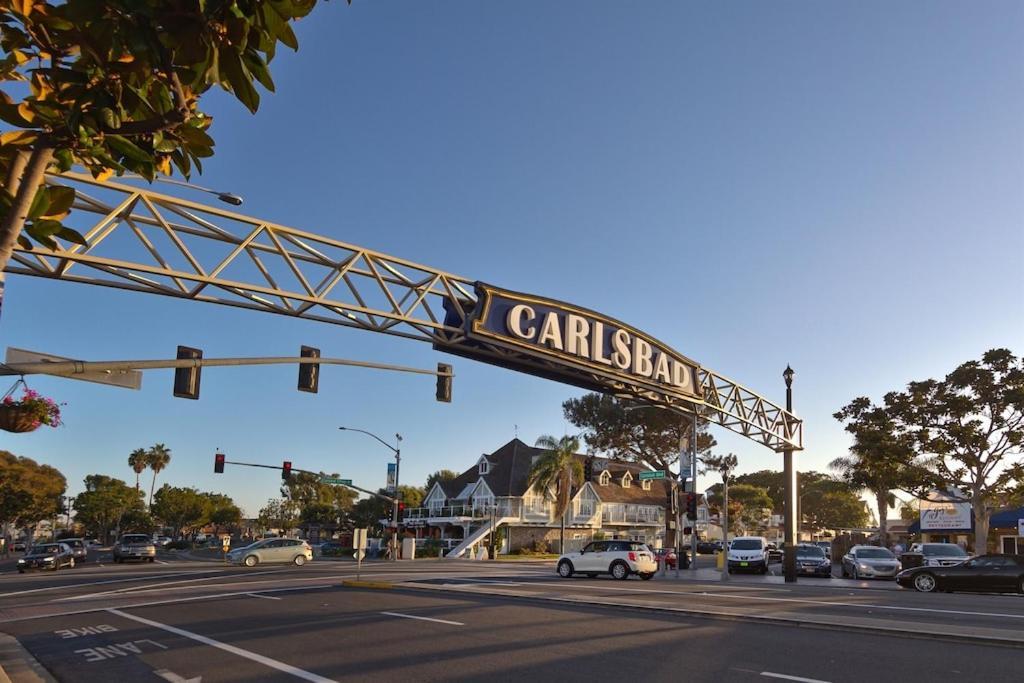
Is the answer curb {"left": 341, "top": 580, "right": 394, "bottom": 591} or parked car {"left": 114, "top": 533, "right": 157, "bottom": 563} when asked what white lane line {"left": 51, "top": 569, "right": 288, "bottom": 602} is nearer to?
curb {"left": 341, "top": 580, "right": 394, "bottom": 591}

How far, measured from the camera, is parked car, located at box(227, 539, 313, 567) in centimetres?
3781

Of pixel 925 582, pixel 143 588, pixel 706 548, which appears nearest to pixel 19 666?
pixel 143 588

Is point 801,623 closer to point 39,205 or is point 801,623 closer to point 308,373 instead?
point 308,373

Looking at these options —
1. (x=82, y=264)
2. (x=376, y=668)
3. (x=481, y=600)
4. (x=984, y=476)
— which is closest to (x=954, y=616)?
(x=481, y=600)

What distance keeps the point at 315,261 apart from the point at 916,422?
3408cm

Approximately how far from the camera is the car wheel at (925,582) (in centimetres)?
2395

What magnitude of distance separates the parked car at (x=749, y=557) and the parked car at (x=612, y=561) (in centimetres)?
730

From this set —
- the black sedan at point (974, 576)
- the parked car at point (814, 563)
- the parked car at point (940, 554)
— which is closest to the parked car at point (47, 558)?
the parked car at point (814, 563)

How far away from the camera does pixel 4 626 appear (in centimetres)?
1473

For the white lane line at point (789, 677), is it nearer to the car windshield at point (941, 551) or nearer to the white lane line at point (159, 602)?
the white lane line at point (159, 602)

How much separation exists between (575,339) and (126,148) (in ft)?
61.9

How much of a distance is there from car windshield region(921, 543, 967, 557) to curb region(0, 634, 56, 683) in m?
31.9

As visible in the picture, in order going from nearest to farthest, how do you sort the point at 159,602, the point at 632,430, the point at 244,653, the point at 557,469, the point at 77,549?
the point at 244,653 → the point at 159,602 → the point at 77,549 → the point at 557,469 → the point at 632,430

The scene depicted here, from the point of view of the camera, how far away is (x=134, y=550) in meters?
41.8
